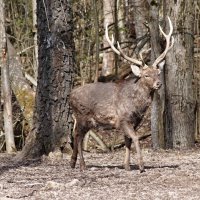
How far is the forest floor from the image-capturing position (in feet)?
25.4

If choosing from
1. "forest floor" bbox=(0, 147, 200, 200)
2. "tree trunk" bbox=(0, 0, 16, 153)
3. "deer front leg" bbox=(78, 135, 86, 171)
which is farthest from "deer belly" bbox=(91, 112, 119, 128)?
"tree trunk" bbox=(0, 0, 16, 153)

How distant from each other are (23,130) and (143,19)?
4.42 m

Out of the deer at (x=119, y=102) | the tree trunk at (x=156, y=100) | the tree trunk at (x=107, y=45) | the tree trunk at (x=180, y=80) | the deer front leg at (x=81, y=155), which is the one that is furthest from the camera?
the tree trunk at (x=107, y=45)

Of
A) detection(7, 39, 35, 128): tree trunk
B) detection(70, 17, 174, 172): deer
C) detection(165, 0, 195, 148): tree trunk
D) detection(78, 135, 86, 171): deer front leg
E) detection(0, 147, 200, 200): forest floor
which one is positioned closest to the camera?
detection(0, 147, 200, 200): forest floor

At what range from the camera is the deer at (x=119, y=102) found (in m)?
9.97

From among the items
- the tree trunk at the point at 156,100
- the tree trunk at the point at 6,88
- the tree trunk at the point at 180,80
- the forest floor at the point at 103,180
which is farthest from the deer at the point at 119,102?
the tree trunk at the point at 180,80

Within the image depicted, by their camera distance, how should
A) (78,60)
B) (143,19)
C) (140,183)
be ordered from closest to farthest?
(140,183)
(143,19)
(78,60)

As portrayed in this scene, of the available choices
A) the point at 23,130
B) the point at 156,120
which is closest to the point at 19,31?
the point at 23,130

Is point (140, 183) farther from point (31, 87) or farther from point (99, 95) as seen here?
point (31, 87)

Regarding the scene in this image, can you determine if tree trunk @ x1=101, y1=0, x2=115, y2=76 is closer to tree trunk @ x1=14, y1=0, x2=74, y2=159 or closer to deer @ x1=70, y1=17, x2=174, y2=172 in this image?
tree trunk @ x1=14, y1=0, x2=74, y2=159

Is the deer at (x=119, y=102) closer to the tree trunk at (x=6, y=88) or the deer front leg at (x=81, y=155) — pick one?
the deer front leg at (x=81, y=155)

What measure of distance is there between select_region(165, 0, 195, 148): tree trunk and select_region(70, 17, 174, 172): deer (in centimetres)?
395

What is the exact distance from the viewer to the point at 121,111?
9977 millimetres

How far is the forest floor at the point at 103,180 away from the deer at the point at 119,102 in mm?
493
